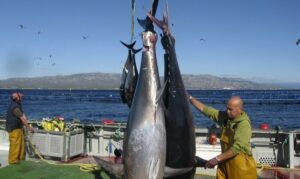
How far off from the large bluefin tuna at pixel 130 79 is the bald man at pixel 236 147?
32.0 inches

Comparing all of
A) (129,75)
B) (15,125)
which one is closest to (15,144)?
(15,125)

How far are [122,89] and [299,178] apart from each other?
4472 mm

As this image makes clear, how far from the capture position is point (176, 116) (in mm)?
4656

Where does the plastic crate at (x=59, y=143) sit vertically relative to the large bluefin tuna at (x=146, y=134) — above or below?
below

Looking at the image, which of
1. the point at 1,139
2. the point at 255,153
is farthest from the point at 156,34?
the point at 1,139

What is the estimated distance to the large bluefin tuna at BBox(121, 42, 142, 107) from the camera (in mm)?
5633

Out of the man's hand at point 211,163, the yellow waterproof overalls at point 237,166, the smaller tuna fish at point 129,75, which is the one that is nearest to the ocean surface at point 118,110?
the smaller tuna fish at point 129,75

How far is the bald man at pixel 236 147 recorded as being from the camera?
5.28 meters

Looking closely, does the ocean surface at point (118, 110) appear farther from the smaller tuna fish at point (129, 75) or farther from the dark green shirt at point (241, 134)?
the dark green shirt at point (241, 134)

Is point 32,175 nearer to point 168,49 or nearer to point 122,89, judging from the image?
point 122,89

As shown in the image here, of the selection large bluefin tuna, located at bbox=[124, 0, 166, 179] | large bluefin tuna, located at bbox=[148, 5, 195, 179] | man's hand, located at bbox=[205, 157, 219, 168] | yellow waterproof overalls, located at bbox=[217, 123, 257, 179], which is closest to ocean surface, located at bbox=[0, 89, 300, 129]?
yellow waterproof overalls, located at bbox=[217, 123, 257, 179]

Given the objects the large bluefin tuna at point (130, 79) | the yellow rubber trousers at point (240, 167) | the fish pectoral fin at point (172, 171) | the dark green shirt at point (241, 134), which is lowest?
the yellow rubber trousers at point (240, 167)

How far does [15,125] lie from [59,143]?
1150mm

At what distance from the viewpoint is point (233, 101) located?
5.29 metres
